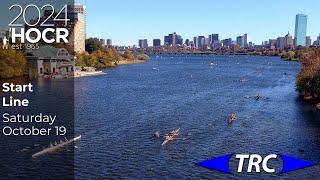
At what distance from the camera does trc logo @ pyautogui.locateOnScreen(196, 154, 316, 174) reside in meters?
32.4

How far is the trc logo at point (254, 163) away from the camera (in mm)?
32438

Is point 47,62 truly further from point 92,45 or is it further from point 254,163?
point 254,163

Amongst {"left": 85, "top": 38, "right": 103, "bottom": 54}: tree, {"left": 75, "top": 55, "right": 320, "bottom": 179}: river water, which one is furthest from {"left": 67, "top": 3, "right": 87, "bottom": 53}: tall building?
{"left": 75, "top": 55, "right": 320, "bottom": 179}: river water

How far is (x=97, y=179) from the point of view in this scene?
29250 mm

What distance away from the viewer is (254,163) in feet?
113

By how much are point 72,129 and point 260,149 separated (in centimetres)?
1744

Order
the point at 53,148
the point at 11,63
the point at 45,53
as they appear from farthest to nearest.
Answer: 1. the point at 45,53
2. the point at 11,63
3. the point at 53,148

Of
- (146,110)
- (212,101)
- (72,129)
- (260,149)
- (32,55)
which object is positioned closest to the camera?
(260,149)

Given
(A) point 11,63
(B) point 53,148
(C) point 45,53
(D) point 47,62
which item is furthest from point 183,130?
(D) point 47,62

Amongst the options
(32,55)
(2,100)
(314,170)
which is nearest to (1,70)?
(32,55)

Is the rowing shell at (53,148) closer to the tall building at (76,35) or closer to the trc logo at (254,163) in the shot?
the trc logo at (254,163)

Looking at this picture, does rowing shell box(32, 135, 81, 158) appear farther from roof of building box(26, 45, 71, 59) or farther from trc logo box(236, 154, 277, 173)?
roof of building box(26, 45, 71, 59)

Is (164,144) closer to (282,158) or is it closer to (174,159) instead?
(174,159)

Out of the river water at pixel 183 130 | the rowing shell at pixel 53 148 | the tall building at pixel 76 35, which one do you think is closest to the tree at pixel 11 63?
the river water at pixel 183 130
